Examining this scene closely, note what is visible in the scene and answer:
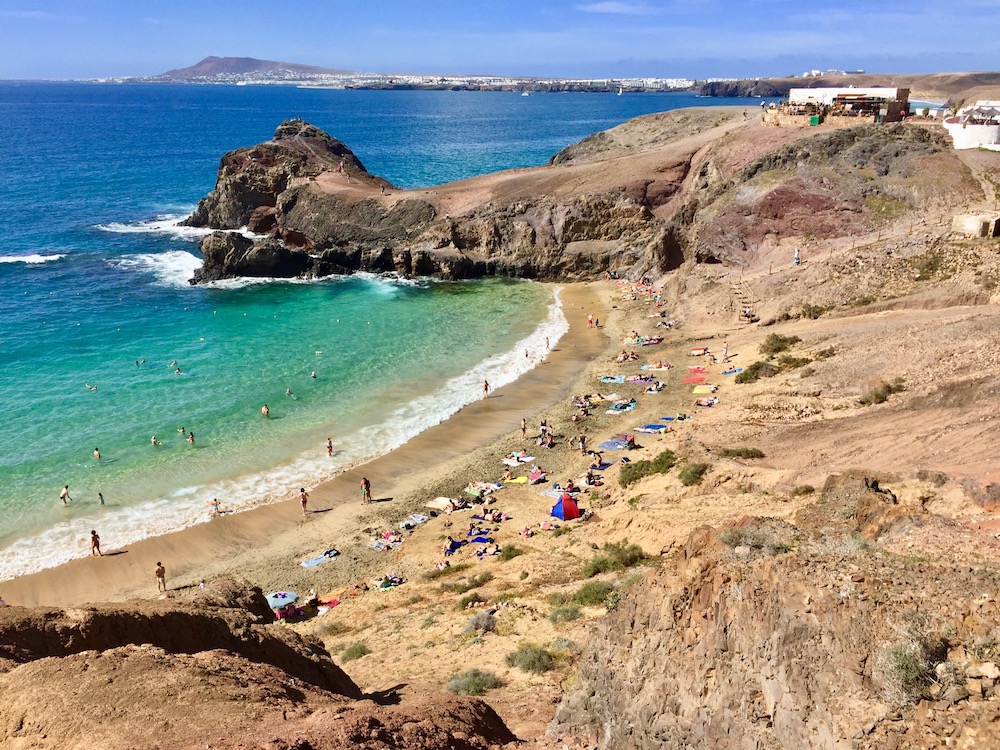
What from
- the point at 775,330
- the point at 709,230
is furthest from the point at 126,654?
the point at 709,230

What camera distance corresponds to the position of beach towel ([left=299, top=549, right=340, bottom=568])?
21045mm

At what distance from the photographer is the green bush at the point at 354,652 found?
14.5 metres

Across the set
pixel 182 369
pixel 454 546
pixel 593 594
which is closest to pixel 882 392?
pixel 593 594

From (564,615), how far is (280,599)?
27.9 feet

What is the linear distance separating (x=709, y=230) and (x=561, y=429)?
2113 centimetres

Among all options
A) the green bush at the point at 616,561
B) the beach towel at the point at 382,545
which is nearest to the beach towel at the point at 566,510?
the green bush at the point at 616,561

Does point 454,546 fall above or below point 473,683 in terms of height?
below

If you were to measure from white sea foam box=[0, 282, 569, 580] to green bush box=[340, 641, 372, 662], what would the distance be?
421 inches

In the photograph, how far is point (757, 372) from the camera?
29.5 m

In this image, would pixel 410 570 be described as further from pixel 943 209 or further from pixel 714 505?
pixel 943 209

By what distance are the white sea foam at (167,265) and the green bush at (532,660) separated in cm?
4461

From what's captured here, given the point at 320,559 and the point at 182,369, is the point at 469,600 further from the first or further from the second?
the point at 182,369

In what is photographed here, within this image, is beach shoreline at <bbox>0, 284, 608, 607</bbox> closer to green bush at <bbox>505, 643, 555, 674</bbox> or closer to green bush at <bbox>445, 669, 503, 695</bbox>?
green bush at <bbox>445, 669, 503, 695</bbox>

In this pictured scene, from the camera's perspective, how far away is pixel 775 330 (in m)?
33.8
